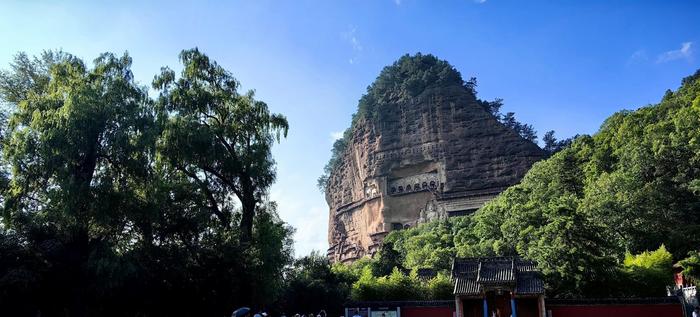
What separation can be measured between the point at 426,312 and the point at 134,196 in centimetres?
1115

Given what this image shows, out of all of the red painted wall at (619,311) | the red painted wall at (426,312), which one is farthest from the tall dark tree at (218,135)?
the red painted wall at (619,311)

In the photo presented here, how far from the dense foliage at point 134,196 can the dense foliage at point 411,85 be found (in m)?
41.9

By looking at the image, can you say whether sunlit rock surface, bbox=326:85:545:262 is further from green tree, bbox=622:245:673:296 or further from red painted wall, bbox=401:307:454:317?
red painted wall, bbox=401:307:454:317

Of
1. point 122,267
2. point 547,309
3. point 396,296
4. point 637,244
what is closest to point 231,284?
point 122,267

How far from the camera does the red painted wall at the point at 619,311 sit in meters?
17.8

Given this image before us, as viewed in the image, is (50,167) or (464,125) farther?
(464,125)

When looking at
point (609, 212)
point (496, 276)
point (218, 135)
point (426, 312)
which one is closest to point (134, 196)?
point (218, 135)

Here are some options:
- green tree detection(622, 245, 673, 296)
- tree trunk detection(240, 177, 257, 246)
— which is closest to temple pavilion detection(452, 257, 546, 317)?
green tree detection(622, 245, 673, 296)

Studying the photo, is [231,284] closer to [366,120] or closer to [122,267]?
[122,267]

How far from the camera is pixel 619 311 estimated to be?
60.0ft

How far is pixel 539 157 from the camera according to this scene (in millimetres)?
53656

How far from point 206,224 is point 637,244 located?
20.5m

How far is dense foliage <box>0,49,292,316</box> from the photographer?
1513cm

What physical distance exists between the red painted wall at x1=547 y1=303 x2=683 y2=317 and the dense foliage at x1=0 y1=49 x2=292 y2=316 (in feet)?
32.8
